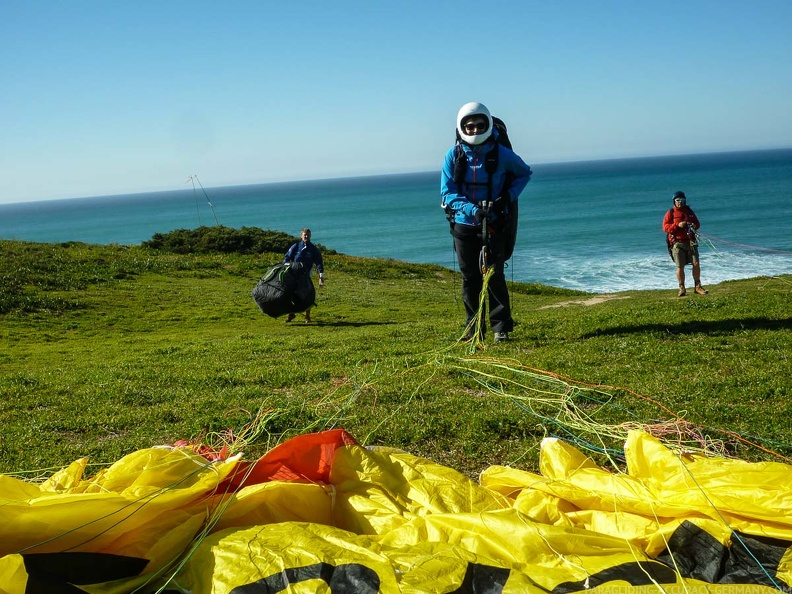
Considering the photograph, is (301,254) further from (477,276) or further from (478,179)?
(478,179)

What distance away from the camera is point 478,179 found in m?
9.40

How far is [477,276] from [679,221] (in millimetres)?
7702

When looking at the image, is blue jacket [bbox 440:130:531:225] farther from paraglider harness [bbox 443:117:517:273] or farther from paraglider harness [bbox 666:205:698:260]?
paraglider harness [bbox 666:205:698:260]

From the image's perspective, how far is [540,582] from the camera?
119 inches

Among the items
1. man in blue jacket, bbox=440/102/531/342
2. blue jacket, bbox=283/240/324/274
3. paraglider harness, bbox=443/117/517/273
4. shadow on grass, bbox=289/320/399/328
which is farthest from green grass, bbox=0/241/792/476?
shadow on grass, bbox=289/320/399/328

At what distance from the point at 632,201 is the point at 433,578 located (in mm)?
119287

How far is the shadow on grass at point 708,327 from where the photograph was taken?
9.66 m

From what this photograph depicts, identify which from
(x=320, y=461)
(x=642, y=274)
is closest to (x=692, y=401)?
(x=320, y=461)

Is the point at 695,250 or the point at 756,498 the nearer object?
the point at 756,498

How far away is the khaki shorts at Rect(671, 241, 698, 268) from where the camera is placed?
50.5ft

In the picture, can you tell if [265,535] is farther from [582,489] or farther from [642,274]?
[642,274]

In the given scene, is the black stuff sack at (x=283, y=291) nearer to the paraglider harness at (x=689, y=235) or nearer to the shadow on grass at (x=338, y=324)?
the shadow on grass at (x=338, y=324)

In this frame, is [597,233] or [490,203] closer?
[490,203]

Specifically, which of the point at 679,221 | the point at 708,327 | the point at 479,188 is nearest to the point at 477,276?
the point at 479,188
